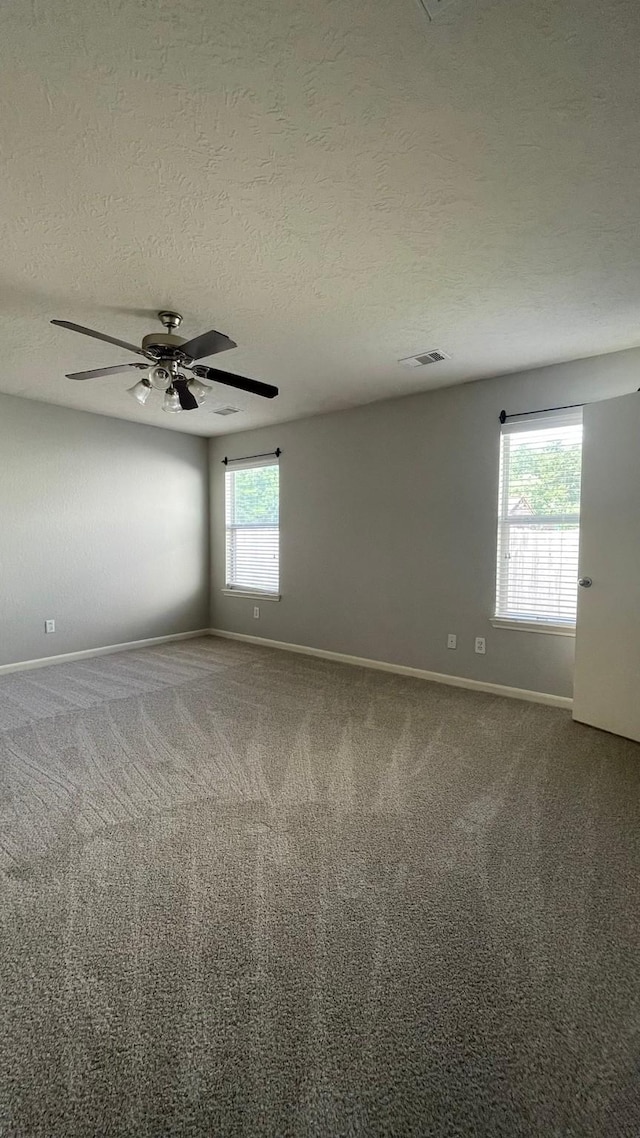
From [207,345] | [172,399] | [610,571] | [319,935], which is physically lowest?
[319,935]

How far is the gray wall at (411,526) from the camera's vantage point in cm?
387

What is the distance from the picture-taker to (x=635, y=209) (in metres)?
1.95

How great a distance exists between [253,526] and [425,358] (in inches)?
118

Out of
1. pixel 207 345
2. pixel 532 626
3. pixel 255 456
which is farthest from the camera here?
pixel 255 456

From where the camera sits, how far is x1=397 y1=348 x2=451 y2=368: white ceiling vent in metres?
3.49

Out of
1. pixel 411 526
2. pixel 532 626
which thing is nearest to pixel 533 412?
pixel 411 526

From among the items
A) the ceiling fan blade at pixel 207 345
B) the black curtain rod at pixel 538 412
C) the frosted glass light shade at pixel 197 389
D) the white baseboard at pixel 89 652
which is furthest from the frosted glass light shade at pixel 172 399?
the white baseboard at pixel 89 652

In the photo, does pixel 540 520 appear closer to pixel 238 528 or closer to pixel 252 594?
pixel 252 594

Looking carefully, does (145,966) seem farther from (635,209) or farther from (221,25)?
(635,209)

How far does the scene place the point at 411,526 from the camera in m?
4.54

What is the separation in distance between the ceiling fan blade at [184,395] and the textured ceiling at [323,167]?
1.23 ft

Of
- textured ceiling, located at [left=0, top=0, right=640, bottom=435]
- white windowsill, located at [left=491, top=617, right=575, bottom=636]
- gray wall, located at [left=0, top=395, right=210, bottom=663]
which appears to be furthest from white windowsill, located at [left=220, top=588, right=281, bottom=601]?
textured ceiling, located at [left=0, top=0, right=640, bottom=435]

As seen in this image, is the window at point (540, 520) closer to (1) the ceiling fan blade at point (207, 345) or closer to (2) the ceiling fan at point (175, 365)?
(2) the ceiling fan at point (175, 365)

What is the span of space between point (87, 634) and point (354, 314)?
4.21 metres
